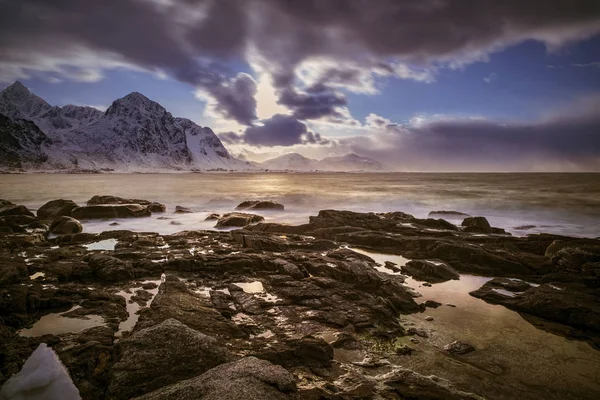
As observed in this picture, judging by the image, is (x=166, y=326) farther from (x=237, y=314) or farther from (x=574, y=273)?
(x=574, y=273)

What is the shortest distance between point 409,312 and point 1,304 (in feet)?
30.5

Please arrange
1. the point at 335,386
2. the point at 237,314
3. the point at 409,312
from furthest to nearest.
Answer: the point at 409,312, the point at 237,314, the point at 335,386

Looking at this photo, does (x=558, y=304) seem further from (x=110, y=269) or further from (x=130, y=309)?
(x=110, y=269)

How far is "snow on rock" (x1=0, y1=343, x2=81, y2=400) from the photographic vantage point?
4273 millimetres

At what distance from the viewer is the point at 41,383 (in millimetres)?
4484

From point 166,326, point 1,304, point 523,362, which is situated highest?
point 166,326

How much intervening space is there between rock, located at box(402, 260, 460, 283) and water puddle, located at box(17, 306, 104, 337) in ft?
30.2

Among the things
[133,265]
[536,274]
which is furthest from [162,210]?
[536,274]

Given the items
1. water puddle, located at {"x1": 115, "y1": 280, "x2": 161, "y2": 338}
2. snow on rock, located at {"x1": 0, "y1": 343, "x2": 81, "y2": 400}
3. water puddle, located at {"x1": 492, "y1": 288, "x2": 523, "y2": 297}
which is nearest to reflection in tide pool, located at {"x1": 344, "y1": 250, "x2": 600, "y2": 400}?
water puddle, located at {"x1": 492, "y1": 288, "x2": 523, "y2": 297}

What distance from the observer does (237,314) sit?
23.4 feet

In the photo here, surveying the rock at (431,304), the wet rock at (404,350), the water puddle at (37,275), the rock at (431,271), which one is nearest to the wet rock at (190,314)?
the wet rock at (404,350)

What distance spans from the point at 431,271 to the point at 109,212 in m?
21.7

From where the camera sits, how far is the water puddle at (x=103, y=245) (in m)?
13.0

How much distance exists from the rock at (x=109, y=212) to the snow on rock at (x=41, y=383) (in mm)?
19384
